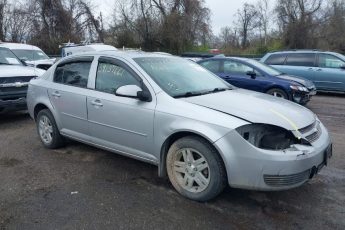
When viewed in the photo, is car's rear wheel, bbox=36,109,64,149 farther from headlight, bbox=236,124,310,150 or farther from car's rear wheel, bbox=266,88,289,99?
car's rear wheel, bbox=266,88,289,99

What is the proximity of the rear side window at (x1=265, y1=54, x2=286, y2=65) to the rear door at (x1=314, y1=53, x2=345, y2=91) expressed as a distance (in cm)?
126

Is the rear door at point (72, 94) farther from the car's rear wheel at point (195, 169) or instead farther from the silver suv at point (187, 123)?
the car's rear wheel at point (195, 169)

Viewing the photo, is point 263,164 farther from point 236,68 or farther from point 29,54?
point 29,54

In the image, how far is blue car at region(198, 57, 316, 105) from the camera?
10062 millimetres

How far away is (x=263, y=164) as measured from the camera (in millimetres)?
3713

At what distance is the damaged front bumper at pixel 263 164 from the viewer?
371cm

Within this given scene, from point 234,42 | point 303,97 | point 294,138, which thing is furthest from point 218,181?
point 234,42

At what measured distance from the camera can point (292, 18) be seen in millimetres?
41188

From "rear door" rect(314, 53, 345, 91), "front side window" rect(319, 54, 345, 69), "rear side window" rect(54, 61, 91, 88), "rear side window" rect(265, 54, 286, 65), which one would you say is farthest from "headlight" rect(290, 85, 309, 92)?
"rear side window" rect(54, 61, 91, 88)

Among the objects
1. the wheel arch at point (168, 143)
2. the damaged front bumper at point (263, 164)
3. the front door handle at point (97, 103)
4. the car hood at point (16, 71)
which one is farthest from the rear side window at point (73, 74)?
the car hood at point (16, 71)

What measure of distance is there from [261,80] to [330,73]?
4.16 meters

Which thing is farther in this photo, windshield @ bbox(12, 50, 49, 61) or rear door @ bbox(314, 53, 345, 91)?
windshield @ bbox(12, 50, 49, 61)

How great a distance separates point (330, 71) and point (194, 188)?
34.7 ft

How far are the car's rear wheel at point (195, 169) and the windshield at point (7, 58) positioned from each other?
657 centimetres
